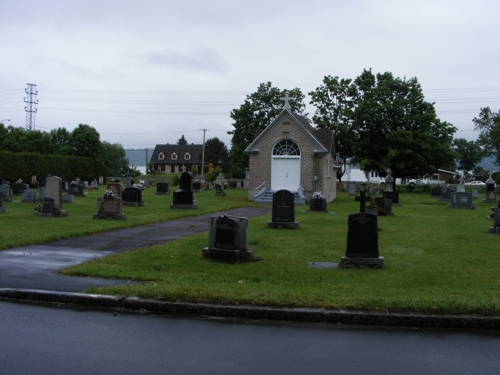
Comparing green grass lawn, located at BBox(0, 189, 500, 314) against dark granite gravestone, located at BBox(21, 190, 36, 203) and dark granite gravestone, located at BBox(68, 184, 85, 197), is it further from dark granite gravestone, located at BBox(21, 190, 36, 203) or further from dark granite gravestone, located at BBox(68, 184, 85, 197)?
dark granite gravestone, located at BBox(68, 184, 85, 197)

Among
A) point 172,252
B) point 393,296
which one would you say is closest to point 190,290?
point 393,296

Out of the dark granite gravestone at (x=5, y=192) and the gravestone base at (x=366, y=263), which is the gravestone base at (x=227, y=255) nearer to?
the gravestone base at (x=366, y=263)

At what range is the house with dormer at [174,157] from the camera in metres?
112

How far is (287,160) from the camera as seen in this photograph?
117 feet

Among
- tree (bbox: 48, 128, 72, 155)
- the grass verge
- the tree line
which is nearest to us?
the grass verge

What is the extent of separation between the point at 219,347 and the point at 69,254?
6704 mm

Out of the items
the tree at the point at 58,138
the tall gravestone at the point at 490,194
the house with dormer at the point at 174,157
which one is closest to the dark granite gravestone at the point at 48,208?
the tall gravestone at the point at 490,194

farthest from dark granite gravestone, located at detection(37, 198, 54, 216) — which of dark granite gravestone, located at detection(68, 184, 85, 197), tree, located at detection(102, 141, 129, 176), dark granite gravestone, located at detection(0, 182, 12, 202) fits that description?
tree, located at detection(102, 141, 129, 176)

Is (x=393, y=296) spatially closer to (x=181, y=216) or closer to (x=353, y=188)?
(x=181, y=216)

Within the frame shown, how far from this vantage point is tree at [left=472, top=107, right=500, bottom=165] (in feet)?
255

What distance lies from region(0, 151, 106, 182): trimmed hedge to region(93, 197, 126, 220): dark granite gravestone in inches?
1281

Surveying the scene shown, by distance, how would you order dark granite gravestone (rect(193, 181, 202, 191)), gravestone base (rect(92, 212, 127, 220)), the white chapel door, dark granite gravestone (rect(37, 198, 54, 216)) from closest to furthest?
gravestone base (rect(92, 212, 127, 220)) < dark granite gravestone (rect(37, 198, 54, 216)) < the white chapel door < dark granite gravestone (rect(193, 181, 202, 191))

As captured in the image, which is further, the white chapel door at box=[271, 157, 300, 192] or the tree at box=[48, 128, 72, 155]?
the tree at box=[48, 128, 72, 155]

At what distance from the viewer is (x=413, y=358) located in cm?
572
